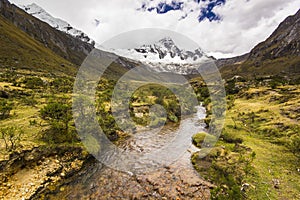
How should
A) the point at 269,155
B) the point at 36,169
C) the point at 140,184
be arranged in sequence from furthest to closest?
the point at 269,155 → the point at 140,184 → the point at 36,169

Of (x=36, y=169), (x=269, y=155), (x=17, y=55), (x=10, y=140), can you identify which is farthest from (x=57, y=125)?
(x=17, y=55)

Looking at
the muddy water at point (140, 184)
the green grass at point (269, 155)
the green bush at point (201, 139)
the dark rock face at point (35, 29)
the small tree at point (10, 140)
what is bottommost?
the muddy water at point (140, 184)

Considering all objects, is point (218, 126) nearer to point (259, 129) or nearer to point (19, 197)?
point (259, 129)

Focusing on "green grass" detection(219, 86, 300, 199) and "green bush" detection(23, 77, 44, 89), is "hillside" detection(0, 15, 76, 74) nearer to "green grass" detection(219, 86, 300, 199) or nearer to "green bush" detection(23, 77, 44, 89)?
"green bush" detection(23, 77, 44, 89)

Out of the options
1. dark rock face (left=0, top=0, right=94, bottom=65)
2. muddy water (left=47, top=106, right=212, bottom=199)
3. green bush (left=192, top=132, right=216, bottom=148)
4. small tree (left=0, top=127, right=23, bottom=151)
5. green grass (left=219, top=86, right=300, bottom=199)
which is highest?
dark rock face (left=0, top=0, right=94, bottom=65)

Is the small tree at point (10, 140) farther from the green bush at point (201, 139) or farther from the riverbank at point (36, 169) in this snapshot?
the green bush at point (201, 139)

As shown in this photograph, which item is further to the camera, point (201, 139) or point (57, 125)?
point (201, 139)

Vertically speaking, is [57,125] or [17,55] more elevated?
[17,55]

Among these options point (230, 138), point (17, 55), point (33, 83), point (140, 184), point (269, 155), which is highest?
point (17, 55)

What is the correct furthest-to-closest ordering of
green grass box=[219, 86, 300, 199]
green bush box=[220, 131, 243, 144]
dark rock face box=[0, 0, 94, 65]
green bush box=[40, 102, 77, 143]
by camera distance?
dark rock face box=[0, 0, 94, 65]
green bush box=[220, 131, 243, 144]
green bush box=[40, 102, 77, 143]
green grass box=[219, 86, 300, 199]

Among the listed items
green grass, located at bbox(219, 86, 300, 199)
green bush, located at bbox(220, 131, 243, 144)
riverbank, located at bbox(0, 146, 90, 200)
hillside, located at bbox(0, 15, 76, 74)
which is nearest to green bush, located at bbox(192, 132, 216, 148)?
green bush, located at bbox(220, 131, 243, 144)

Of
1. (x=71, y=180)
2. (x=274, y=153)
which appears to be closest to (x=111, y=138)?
(x=71, y=180)

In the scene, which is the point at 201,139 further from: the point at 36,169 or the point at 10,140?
the point at 10,140

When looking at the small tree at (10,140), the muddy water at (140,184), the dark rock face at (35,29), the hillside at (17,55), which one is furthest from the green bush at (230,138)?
the dark rock face at (35,29)
